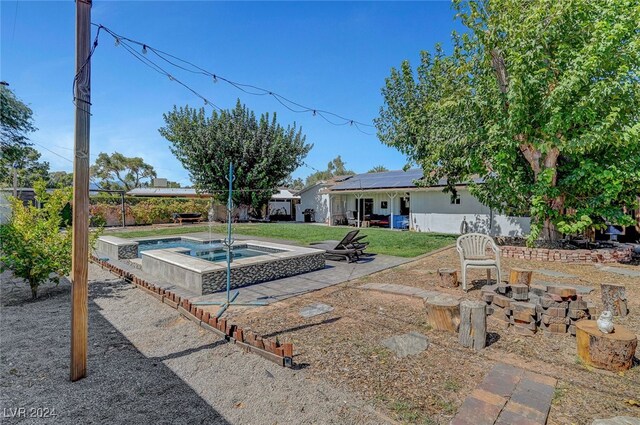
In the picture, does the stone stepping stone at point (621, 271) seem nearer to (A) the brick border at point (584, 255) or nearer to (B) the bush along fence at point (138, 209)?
(A) the brick border at point (584, 255)

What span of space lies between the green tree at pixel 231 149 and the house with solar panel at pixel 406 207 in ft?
14.0

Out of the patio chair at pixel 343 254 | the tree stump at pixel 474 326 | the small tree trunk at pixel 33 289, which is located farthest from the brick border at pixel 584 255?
the small tree trunk at pixel 33 289

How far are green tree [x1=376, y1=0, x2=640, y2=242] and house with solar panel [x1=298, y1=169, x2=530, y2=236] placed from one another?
16.1 ft

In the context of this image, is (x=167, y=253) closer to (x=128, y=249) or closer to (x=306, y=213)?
(x=128, y=249)

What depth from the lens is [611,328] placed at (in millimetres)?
3314

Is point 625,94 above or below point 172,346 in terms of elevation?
above

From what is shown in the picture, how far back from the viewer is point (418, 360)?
3.54m

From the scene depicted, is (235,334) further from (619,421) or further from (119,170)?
(119,170)

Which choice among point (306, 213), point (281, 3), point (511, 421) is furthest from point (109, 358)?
point (306, 213)

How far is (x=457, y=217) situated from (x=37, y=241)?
16998mm

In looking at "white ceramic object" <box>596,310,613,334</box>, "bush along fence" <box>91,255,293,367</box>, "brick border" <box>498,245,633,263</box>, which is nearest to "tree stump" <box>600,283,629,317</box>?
"white ceramic object" <box>596,310,613,334</box>

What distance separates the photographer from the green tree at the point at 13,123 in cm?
1466

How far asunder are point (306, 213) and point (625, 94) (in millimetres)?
20555

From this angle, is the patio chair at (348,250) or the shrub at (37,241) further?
the patio chair at (348,250)
